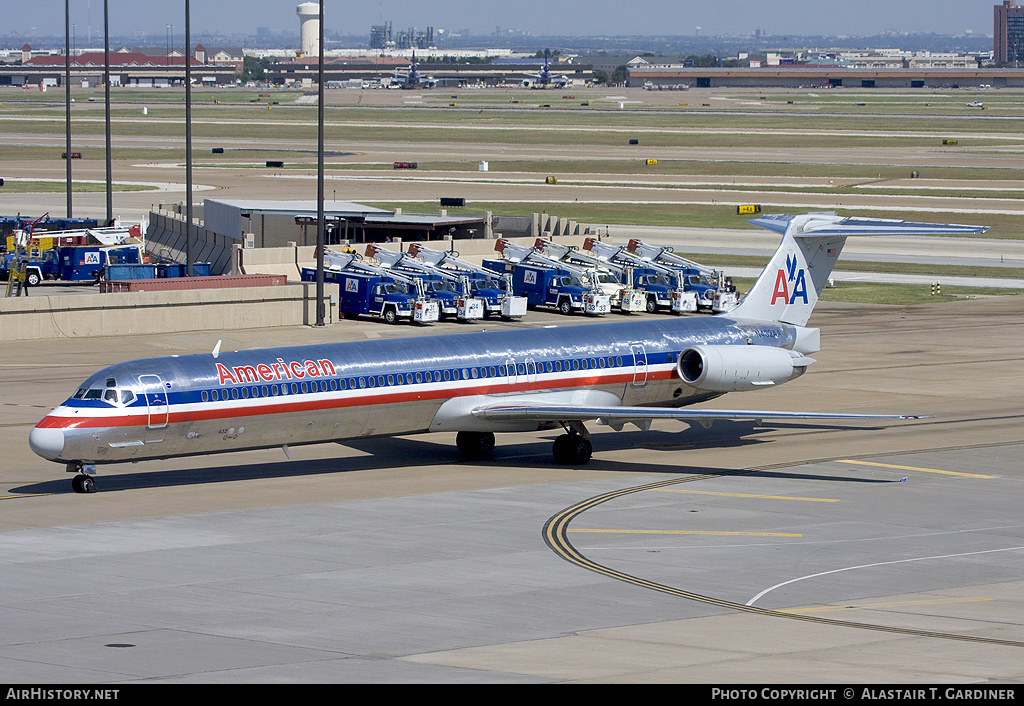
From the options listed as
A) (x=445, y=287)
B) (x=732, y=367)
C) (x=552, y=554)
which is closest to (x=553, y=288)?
(x=445, y=287)

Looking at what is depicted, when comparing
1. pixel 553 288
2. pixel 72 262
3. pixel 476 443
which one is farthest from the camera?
pixel 72 262

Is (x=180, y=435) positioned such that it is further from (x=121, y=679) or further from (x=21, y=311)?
(x=21, y=311)

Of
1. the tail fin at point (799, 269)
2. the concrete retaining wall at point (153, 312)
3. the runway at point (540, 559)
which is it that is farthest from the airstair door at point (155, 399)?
the concrete retaining wall at point (153, 312)

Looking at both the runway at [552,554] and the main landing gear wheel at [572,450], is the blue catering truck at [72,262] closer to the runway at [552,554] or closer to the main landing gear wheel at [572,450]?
the runway at [552,554]

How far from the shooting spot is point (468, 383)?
122 ft

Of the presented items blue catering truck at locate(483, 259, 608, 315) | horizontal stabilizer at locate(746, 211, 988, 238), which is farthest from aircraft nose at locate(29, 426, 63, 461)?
blue catering truck at locate(483, 259, 608, 315)

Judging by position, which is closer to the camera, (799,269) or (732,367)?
(732,367)

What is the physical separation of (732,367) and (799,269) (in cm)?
597

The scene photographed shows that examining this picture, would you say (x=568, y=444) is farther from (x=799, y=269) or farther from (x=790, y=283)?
(x=799, y=269)

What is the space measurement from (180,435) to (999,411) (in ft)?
87.4

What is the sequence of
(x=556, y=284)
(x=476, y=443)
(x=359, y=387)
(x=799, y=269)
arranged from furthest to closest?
(x=556, y=284) → (x=799, y=269) → (x=476, y=443) → (x=359, y=387)

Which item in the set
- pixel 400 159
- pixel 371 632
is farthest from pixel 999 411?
pixel 400 159

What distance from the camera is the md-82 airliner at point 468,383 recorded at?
1282 inches
